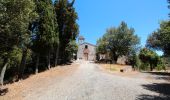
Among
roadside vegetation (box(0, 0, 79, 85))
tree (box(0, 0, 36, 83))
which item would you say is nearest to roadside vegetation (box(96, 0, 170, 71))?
roadside vegetation (box(0, 0, 79, 85))

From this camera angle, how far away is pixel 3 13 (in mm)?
15492

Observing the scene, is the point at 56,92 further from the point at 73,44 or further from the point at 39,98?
the point at 73,44

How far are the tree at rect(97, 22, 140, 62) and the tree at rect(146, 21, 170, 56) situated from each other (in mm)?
4254

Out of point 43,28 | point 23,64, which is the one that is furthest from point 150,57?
point 23,64

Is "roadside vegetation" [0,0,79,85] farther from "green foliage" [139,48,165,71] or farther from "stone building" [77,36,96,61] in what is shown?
"stone building" [77,36,96,61]

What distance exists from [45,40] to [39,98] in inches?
519

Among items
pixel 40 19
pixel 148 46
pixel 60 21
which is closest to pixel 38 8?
pixel 40 19

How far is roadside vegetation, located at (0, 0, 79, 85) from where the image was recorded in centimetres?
1658

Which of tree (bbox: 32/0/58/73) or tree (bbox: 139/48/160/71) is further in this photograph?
tree (bbox: 139/48/160/71)

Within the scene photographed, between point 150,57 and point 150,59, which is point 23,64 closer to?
point 150,57

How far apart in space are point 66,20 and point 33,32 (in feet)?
40.0

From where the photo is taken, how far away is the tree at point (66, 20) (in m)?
38.9

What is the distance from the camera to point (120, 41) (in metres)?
58.0

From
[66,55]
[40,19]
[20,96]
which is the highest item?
[40,19]
